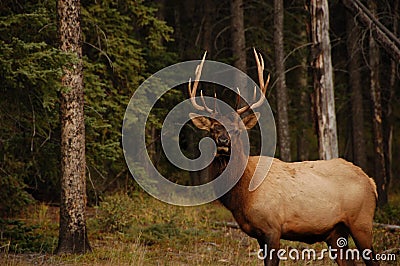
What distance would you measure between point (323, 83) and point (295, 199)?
5.07 meters

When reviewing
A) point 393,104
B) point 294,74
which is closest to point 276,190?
point 294,74

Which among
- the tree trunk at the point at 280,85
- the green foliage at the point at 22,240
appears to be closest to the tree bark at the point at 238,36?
the tree trunk at the point at 280,85

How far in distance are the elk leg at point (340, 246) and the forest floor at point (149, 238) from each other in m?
0.70

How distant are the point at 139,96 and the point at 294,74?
10.2 m

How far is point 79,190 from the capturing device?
381 inches

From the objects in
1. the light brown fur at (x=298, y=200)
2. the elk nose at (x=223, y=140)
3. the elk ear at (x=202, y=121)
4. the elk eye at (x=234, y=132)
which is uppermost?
the elk ear at (x=202, y=121)

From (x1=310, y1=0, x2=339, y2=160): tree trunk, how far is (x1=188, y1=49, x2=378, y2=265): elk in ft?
12.9

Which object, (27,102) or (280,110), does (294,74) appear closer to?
(280,110)

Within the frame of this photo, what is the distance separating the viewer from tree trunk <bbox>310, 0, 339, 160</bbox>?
12.6 m

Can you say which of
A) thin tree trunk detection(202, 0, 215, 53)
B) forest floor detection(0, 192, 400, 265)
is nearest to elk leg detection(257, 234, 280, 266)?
forest floor detection(0, 192, 400, 265)

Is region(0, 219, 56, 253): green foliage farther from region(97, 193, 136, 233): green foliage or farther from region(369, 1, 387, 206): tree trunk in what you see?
region(369, 1, 387, 206): tree trunk

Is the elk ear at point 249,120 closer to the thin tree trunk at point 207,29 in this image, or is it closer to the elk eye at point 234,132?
the elk eye at point 234,132

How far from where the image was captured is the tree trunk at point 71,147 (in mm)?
9594
